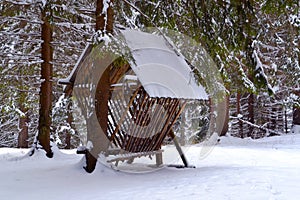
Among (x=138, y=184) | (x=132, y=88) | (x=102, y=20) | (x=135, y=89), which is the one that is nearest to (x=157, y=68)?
(x=135, y=89)

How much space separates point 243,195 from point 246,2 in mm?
2718

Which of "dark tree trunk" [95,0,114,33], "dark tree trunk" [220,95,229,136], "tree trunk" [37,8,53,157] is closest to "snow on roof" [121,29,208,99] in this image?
"dark tree trunk" [95,0,114,33]

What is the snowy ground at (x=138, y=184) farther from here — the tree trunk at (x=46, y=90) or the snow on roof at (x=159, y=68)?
the snow on roof at (x=159, y=68)

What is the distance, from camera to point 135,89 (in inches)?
270

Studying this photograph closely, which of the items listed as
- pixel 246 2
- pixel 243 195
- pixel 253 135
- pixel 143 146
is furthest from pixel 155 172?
pixel 253 135

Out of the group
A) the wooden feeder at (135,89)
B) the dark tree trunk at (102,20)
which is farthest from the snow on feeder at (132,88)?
the dark tree trunk at (102,20)

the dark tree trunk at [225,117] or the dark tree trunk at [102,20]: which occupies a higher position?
the dark tree trunk at [102,20]

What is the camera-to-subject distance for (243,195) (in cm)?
418

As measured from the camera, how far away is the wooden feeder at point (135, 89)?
6270mm

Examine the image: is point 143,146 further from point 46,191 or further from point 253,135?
point 253,135

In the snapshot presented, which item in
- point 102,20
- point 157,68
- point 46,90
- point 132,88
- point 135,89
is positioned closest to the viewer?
point 102,20

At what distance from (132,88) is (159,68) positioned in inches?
31.4

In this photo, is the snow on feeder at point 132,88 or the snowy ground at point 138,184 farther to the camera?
the snow on feeder at point 132,88

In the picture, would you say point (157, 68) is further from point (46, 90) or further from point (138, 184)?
point (46, 90)
